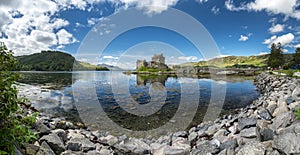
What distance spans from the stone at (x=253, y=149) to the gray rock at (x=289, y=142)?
32 cm

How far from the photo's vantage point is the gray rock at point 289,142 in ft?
12.4

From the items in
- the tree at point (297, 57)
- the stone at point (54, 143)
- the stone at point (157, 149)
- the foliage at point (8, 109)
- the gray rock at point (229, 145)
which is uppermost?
the tree at point (297, 57)

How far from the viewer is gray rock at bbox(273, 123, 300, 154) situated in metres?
3.77

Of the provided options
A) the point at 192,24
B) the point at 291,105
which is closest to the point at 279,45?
the point at 192,24

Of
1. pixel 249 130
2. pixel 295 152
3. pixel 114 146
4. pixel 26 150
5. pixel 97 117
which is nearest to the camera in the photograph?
pixel 295 152

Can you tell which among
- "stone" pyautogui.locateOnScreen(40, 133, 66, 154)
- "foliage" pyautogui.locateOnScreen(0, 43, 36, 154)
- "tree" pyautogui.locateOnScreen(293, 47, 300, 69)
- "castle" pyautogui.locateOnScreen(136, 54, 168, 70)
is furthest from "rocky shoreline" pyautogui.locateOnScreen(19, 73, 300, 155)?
"castle" pyautogui.locateOnScreen(136, 54, 168, 70)

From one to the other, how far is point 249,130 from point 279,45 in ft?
245

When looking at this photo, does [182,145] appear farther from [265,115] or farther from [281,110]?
[281,110]

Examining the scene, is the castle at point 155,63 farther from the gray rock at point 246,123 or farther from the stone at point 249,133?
the stone at point 249,133

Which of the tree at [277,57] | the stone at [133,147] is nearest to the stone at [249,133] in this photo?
the stone at [133,147]

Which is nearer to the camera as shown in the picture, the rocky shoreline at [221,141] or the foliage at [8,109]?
the foliage at [8,109]

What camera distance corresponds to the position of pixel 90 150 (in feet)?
18.7

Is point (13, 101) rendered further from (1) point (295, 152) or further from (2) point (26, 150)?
(1) point (295, 152)

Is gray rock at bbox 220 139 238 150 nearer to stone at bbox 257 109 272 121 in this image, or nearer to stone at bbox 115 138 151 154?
stone at bbox 257 109 272 121
